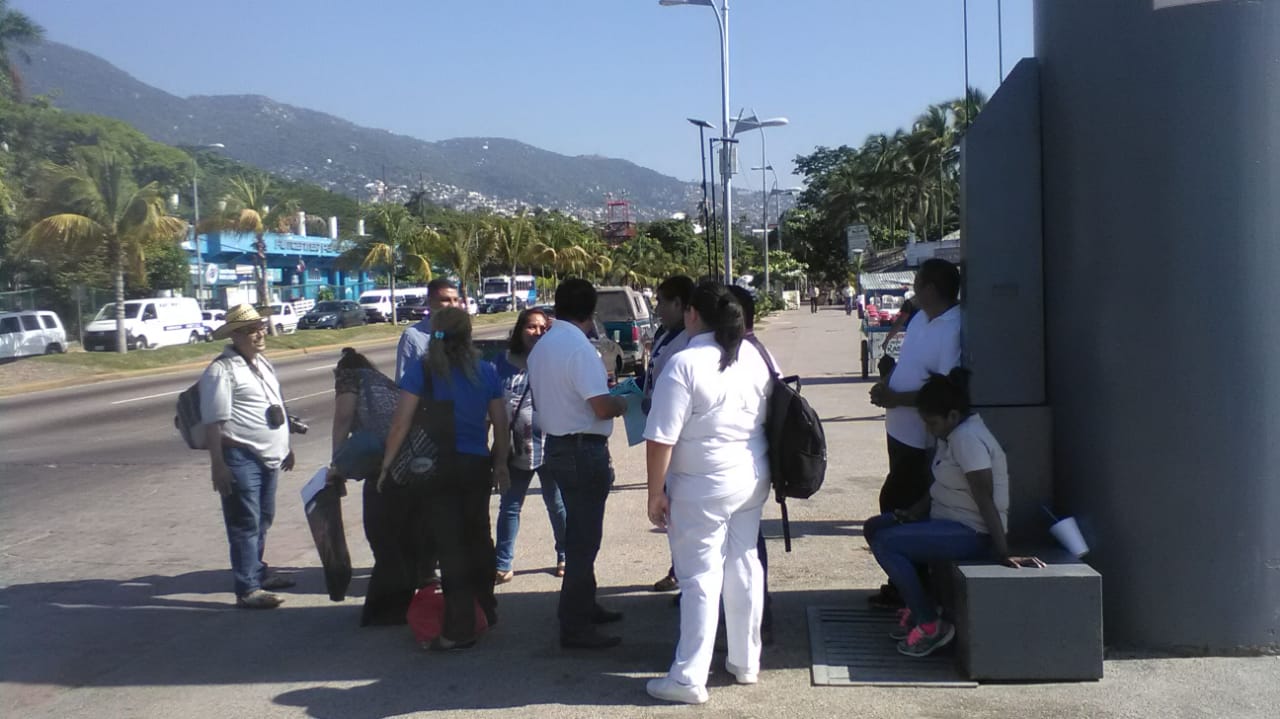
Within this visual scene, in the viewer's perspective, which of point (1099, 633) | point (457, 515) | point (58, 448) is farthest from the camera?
point (58, 448)

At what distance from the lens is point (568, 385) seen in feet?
17.6

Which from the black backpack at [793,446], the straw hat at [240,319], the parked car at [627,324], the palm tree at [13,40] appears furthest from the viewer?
the palm tree at [13,40]

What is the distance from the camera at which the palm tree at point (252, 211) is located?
4169 cm

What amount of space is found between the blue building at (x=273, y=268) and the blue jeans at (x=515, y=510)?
40.5 meters

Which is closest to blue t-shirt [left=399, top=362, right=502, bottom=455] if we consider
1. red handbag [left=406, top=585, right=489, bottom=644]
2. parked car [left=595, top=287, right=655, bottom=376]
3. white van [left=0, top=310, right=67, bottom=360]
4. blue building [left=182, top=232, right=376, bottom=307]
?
red handbag [left=406, top=585, right=489, bottom=644]

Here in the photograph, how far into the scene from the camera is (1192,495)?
4.79 meters

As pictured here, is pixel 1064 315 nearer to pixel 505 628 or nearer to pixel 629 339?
pixel 505 628

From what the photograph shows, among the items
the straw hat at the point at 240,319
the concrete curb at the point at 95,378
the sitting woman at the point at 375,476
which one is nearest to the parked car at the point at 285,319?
the concrete curb at the point at 95,378

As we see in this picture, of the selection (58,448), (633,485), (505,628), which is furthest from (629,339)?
(505,628)

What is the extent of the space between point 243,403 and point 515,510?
1.72 metres

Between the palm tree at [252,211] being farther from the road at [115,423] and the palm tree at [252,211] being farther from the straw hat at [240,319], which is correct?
the straw hat at [240,319]

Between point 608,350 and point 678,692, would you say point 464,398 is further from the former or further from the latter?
point 608,350

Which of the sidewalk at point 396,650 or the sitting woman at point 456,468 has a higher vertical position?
the sitting woman at point 456,468

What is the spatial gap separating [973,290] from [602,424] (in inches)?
76.2
